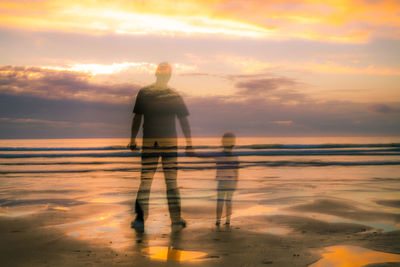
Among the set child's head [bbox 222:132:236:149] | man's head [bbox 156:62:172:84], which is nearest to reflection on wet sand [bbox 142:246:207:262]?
child's head [bbox 222:132:236:149]

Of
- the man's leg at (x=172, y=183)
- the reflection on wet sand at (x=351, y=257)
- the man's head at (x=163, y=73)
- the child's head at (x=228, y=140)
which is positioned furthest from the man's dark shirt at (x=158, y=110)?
the reflection on wet sand at (x=351, y=257)

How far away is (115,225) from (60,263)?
6.00 ft

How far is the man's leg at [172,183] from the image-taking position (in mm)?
5469

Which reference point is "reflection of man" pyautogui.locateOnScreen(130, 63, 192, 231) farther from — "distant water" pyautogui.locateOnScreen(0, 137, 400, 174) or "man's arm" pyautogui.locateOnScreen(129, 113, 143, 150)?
"distant water" pyautogui.locateOnScreen(0, 137, 400, 174)

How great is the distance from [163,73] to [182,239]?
2.47m

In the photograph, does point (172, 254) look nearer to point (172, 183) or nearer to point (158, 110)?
point (172, 183)

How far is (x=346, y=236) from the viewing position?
4.75 meters

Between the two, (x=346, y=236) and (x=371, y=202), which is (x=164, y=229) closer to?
(x=346, y=236)

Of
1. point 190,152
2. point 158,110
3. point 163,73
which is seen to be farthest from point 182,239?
point 163,73

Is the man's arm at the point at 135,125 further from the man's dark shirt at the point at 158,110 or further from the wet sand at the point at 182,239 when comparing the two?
the wet sand at the point at 182,239

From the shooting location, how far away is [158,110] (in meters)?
5.66

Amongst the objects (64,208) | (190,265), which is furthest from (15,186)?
(190,265)

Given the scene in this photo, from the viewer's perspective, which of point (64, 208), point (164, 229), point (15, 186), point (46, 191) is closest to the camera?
point (164, 229)

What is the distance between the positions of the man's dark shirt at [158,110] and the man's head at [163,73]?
17 centimetres
